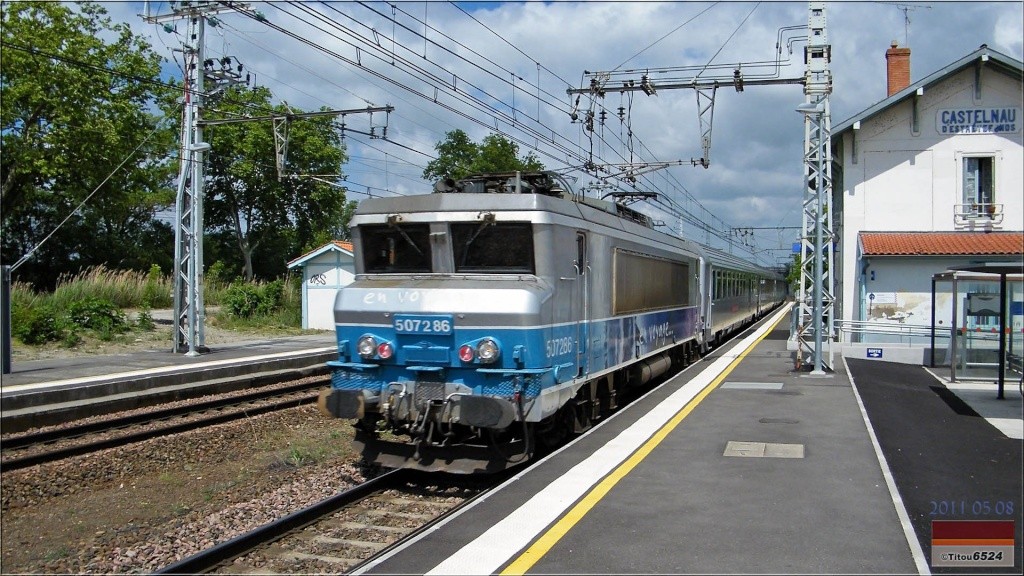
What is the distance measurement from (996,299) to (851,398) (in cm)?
275

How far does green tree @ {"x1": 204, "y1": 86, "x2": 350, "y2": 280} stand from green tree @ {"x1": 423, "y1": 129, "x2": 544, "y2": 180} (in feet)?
23.2

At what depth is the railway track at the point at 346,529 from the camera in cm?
645

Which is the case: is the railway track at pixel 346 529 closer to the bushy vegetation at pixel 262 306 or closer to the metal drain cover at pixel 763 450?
the metal drain cover at pixel 763 450

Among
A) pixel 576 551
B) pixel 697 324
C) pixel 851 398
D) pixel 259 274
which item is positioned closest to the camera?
pixel 576 551

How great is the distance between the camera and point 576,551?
572cm

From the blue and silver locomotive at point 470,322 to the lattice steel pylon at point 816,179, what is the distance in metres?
7.79

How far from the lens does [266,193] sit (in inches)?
2108

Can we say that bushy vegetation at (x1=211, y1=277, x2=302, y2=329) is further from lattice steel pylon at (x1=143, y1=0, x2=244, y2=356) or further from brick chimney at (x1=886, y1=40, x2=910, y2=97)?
brick chimney at (x1=886, y1=40, x2=910, y2=97)

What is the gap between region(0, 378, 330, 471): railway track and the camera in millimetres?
10531

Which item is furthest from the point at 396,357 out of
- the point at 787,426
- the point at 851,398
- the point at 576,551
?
the point at 851,398

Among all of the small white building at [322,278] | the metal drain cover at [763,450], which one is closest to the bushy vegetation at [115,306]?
the small white building at [322,278]

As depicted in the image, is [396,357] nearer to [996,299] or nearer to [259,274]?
[996,299]

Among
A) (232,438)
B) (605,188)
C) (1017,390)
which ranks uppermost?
(605,188)

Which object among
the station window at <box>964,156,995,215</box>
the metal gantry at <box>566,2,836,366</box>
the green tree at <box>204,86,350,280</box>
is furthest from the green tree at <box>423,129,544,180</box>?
the station window at <box>964,156,995,215</box>
